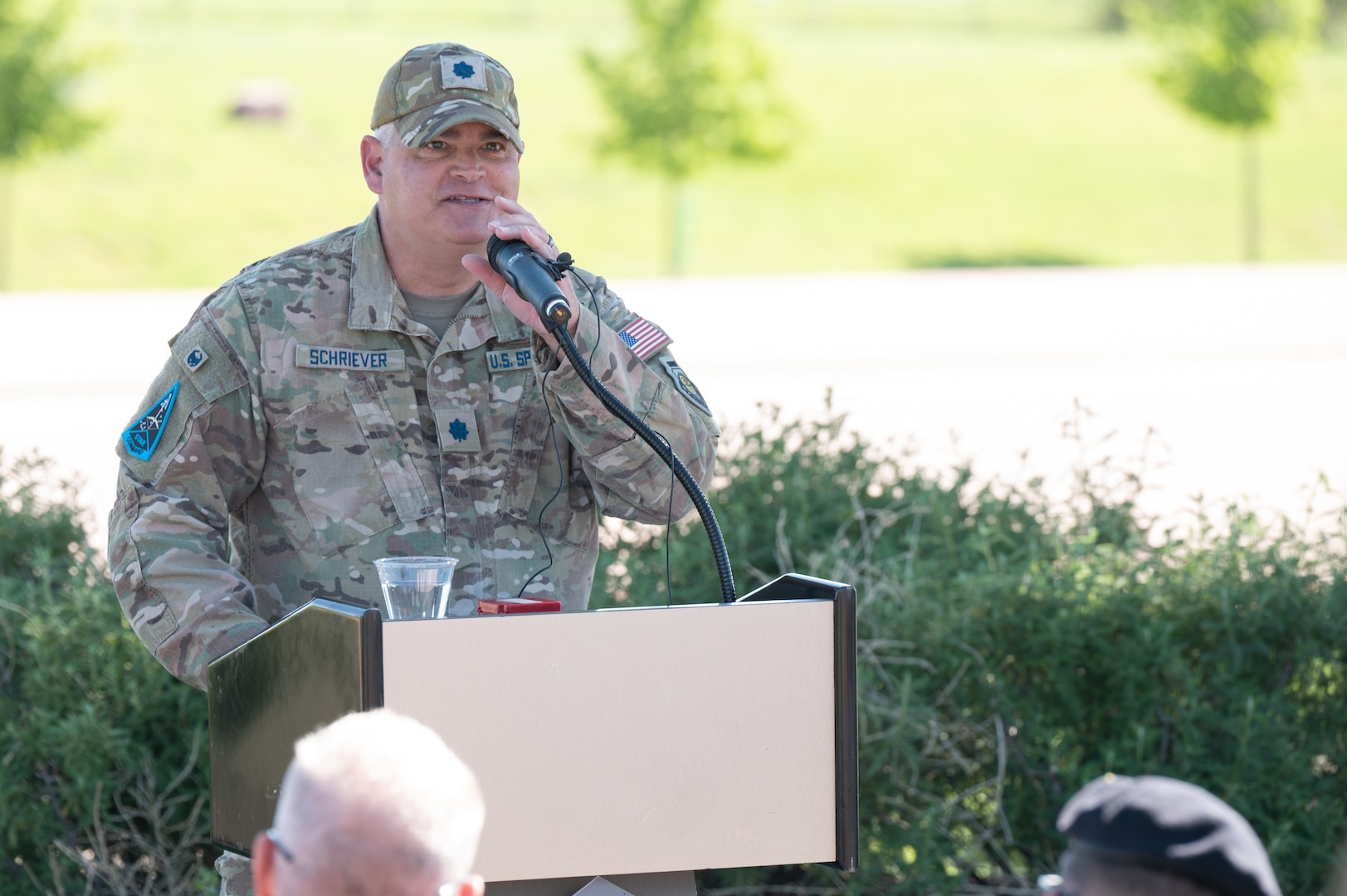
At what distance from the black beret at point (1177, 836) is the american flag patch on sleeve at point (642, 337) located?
1.62 meters

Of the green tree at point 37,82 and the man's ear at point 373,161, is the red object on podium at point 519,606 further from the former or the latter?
the green tree at point 37,82

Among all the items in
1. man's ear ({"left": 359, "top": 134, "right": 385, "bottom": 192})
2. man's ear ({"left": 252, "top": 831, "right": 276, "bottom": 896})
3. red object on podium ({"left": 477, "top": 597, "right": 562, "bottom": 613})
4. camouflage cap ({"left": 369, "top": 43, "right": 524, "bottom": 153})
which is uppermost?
camouflage cap ({"left": 369, "top": 43, "right": 524, "bottom": 153})

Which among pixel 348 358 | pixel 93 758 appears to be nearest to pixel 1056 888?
pixel 348 358

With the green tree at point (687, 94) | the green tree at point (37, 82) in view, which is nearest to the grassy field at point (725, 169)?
the green tree at point (37, 82)

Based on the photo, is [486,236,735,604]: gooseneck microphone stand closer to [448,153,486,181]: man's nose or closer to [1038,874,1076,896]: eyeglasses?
[448,153,486,181]: man's nose

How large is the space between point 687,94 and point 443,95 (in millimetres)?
22997

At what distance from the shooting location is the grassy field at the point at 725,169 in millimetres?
28031

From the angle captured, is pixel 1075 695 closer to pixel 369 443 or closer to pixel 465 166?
pixel 369 443

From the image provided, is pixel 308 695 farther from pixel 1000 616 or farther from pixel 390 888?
pixel 1000 616

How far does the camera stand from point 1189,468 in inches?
378

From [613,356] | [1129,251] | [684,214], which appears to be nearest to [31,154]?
[684,214]

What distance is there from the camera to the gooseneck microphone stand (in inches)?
101

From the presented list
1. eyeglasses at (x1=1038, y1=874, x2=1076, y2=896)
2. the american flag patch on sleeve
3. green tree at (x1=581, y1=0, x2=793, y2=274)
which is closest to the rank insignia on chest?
the american flag patch on sleeve

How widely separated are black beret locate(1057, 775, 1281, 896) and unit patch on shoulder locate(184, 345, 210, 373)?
2033 mm
